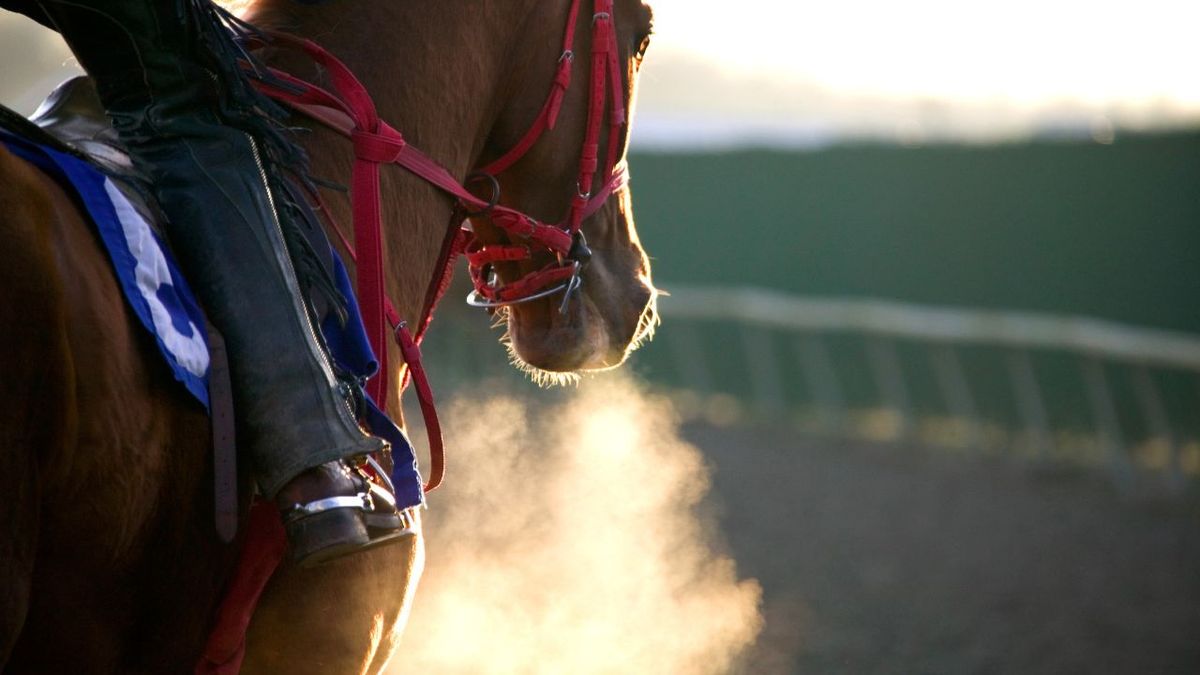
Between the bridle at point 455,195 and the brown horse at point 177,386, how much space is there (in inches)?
1.5

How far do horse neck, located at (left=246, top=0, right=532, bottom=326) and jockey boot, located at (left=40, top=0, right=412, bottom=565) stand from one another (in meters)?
0.36

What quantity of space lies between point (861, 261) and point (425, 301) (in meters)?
12.2

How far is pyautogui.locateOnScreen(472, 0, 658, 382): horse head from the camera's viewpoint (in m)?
3.40

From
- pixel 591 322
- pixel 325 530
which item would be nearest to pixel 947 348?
pixel 591 322

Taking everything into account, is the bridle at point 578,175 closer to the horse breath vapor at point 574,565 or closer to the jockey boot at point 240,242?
the jockey boot at point 240,242

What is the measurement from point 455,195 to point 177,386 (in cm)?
105

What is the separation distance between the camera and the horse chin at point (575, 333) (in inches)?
141

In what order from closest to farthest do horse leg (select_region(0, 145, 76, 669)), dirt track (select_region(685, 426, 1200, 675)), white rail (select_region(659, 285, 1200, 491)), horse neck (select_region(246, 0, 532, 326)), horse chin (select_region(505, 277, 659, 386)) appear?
1. horse leg (select_region(0, 145, 76, 669))
2. horse neck (select_region(246, 0, 532, 326))
3. horse chin (select_region(505, 277, 659, 386))
4. dirt track (select_region(685, 426, 1200, 675))
5. white rail (select_region(659, 285, 1200, 491))

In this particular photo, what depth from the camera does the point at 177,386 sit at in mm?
2393

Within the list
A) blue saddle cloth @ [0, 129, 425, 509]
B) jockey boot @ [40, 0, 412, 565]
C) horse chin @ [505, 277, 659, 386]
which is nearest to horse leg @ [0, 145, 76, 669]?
blue saddle cloth @ [0, 129, 425, 509]

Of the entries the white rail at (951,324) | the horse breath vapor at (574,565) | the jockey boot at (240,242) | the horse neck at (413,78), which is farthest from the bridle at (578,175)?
the white rail at (951,324)

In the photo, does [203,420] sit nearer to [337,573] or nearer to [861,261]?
[337,573]

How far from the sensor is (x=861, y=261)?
1513 cm

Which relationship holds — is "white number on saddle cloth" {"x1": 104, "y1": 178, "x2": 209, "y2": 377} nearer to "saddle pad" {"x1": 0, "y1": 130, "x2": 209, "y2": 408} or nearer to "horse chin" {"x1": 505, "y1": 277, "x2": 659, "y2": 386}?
"saddle pad" {"x1": 0, "y1": 130, "x2": 209, "y2": 408}
